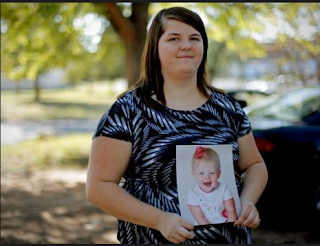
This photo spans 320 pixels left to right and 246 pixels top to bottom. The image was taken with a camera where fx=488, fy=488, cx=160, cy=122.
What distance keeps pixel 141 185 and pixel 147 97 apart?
0.30 metres

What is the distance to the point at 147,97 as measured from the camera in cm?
166

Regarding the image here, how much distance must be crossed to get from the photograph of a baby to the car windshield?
372 centimetres

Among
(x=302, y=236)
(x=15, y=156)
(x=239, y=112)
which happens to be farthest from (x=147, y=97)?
(x=15, y=156)

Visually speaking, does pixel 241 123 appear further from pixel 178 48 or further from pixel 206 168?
pixel 178 48

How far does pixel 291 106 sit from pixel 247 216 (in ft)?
13.8

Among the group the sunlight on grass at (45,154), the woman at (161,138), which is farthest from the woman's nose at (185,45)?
the sunlight on grass at (45,154)

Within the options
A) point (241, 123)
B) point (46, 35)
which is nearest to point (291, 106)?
point (241, 123)

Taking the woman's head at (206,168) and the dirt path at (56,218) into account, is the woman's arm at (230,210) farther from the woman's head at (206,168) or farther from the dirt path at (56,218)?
the dirt path at (56,218)

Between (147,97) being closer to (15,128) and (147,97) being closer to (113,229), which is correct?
(113,229)

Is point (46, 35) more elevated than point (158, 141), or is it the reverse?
point (46, 35)

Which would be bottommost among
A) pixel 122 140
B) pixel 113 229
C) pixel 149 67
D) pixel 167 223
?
pixel 113 229

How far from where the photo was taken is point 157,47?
5.57 ft

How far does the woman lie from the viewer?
1.58 meters

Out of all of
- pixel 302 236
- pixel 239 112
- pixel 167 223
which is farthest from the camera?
pixel 302 236
